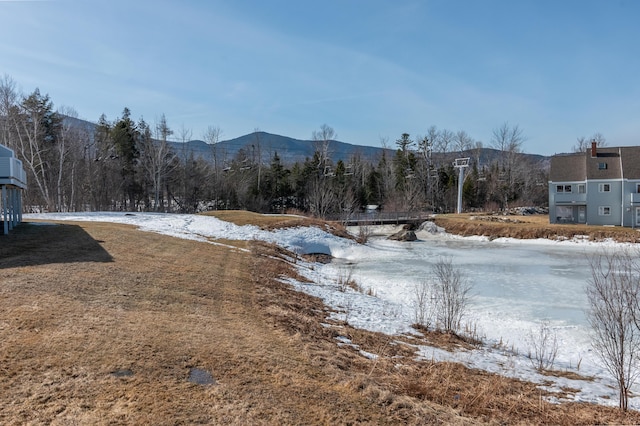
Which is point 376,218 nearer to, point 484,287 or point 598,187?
point 598,187

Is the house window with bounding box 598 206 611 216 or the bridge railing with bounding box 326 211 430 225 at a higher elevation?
the house window with bounding box 598 206 611 216

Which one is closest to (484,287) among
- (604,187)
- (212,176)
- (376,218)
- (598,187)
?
(598,187)

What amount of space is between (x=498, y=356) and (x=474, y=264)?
1477 centimetres

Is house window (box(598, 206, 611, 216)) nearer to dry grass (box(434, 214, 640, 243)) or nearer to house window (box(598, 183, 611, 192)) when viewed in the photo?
house window (box(598, 183, 611, 192))

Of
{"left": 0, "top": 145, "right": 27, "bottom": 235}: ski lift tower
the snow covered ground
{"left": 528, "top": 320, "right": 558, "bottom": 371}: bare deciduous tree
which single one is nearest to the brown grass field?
the snow covered ground

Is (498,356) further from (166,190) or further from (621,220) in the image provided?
(166,190)

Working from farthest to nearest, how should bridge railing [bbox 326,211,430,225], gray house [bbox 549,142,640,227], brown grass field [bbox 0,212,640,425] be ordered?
bridge railing [bbox 326,211,430,225] → gray house [bbox 549,142,640,227] → brown grass field [bbox 0,212,640,425]

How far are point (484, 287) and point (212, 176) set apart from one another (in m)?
46.6

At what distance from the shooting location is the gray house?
1480 inches

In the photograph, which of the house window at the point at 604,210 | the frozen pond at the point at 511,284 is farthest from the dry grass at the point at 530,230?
the house window at the point at 604,210

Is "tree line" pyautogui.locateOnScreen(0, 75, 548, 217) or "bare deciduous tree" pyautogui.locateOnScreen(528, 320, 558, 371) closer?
"bare deciduous tree" pyautogui.locateOnScreen(528, 320, 558, 371)

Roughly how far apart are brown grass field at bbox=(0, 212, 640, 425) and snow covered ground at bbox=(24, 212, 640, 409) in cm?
99

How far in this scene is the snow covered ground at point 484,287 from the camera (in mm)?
8492

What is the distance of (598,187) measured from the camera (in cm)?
3909
